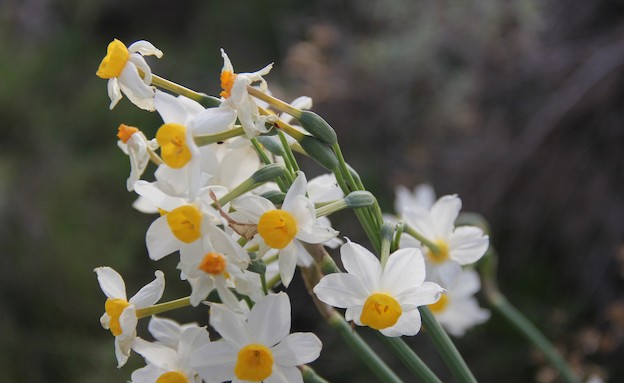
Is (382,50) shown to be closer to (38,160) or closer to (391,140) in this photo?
(391,140)

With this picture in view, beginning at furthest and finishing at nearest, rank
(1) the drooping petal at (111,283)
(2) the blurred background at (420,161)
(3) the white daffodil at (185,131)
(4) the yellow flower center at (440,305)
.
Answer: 1. (2) the blurred background at (420,161)
2. (4) the yellow flower center at (440,305)
3. (1) the drooping petal at (111,283)
4. (3) the white daffodil at (185,131)

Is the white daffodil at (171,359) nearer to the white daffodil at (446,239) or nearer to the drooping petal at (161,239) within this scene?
the drooping petal at (161,239)

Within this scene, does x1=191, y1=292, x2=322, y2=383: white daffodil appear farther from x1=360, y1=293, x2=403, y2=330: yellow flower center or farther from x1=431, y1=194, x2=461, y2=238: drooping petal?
x1=431, y1=194, x2=461, y2=238: drooping petal

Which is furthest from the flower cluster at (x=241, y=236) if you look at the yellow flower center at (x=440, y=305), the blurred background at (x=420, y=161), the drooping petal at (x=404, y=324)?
the blurred background at (x=420, y=161)

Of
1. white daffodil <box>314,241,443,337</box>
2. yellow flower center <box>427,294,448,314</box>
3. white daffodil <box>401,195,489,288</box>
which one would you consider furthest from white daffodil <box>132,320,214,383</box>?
yellow flower center <box>427,294,448,314</box>

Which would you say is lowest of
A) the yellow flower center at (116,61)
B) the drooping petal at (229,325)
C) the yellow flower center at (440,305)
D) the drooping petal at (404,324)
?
the drooping petal at (404,324)

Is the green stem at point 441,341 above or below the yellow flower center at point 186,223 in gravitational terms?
below

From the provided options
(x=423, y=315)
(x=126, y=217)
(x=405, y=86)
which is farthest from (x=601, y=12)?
(x=423, y=315)

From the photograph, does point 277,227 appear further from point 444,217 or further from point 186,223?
point 444,217
